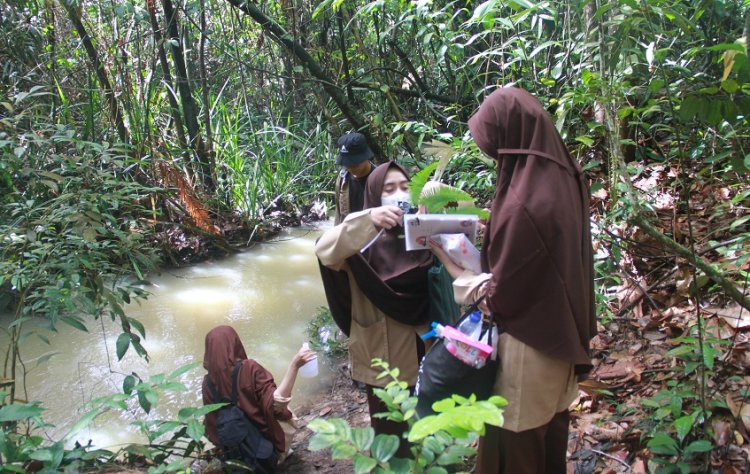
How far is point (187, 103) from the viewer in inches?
273

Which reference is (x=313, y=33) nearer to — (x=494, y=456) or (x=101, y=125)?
(x=101, y=125)

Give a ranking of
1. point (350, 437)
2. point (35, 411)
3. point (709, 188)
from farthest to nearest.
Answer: point (709, 188) < point (35, 411) < point (350, 437)

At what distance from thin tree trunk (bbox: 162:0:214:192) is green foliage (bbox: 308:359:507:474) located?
5.95 m

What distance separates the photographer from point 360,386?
4137mm

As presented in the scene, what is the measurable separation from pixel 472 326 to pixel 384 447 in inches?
30.4

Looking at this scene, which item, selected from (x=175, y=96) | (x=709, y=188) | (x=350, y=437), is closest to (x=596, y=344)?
(x=709, y=188)

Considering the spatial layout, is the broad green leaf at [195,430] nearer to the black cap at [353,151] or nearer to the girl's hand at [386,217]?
the girl's hand at [386,217]

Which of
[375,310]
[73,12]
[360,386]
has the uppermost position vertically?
[73,12]

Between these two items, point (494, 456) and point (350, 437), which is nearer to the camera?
point (350, 437)

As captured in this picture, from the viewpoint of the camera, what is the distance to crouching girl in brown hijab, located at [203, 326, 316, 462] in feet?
10.2

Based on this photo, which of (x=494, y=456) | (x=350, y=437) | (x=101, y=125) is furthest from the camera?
(x=101, y=125)

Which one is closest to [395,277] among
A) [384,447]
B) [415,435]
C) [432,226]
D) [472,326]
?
[432,226]

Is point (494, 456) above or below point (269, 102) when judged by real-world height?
below

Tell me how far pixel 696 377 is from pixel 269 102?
711cm
